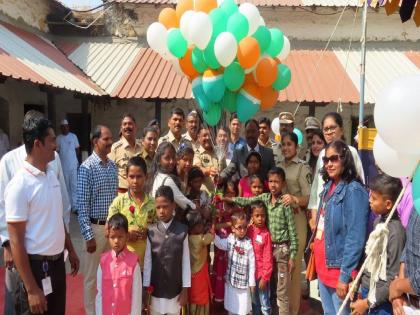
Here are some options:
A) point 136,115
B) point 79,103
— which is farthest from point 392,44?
point 79,103

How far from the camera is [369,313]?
2240 mm

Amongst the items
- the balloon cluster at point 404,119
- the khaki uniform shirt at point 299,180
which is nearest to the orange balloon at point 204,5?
the khaki uniform shirt at point 299,180

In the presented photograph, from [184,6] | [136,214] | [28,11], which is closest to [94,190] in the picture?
[136,214]

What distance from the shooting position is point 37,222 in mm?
2244

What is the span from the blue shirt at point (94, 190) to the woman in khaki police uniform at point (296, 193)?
4.55 ft

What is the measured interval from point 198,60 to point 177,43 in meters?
0.24

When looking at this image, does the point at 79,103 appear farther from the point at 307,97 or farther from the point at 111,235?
the point at 111,235

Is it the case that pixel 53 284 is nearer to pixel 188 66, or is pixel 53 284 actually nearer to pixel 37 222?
pixel 37 222

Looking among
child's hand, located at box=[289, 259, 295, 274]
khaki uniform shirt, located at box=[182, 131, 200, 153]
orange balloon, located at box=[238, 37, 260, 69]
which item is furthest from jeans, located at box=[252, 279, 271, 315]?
orange balloon, located at box=[238, 37, 260, 69]

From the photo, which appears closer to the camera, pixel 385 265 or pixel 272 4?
pixel 385 265

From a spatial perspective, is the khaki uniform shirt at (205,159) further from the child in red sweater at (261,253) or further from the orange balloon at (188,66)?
the child in red sweater at (261,253)

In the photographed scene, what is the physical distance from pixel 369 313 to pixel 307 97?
5663mm

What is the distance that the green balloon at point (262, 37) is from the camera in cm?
364

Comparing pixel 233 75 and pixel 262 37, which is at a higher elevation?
pixel 262 37
